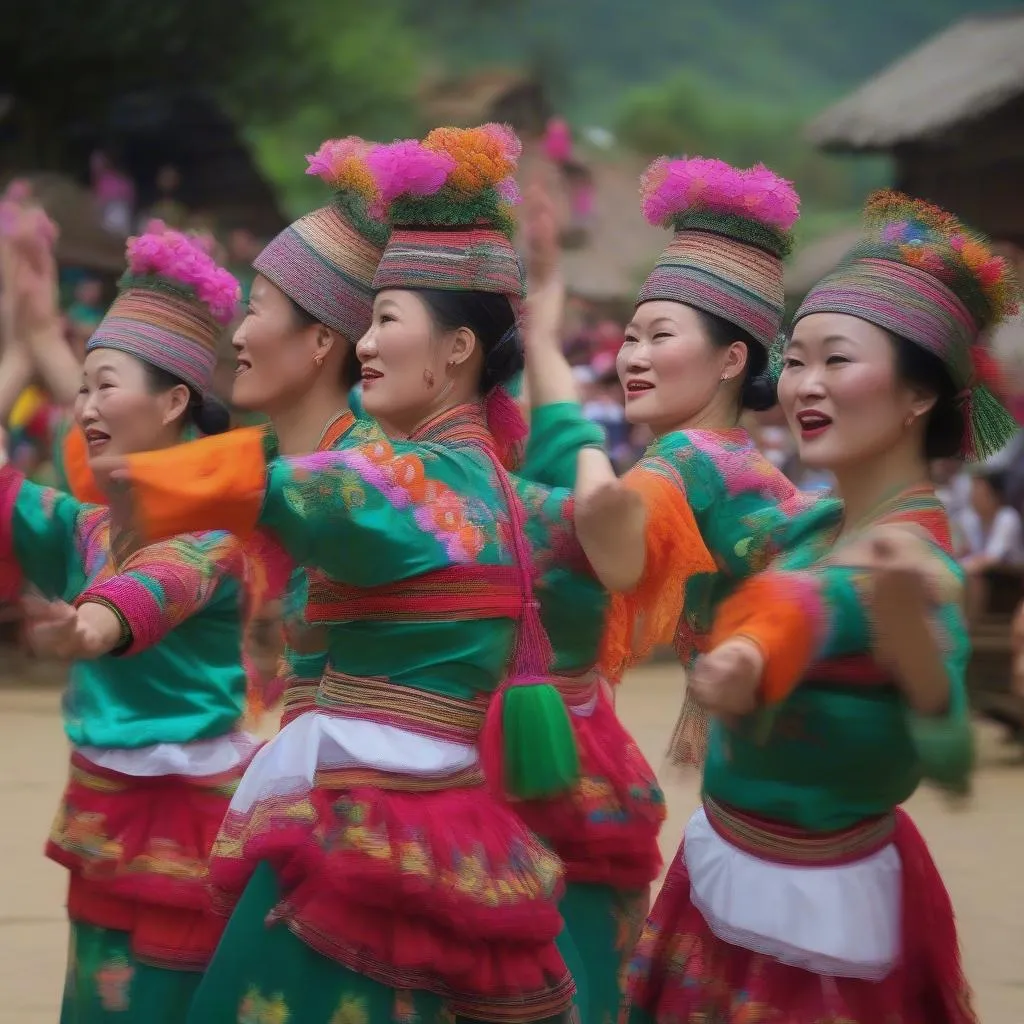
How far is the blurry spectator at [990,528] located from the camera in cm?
1013

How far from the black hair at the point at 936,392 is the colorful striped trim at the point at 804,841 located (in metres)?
0.61

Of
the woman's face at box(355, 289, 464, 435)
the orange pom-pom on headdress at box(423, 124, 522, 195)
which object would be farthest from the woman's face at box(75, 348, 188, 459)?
the orange pom-pom on headdress at box(423, 124, 522, 195)

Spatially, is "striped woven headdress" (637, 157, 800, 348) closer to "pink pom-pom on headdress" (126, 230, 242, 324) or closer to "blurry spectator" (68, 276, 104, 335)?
"pink pom-pom on headdress" (126, 230, 242, 324)

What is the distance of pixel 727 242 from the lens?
11.8 feet

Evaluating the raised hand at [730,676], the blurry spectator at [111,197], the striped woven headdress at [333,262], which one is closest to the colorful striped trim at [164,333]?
the striped woven headdress at [333,262]

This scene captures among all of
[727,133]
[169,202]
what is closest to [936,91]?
[169,202]

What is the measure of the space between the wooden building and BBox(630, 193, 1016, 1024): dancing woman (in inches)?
505

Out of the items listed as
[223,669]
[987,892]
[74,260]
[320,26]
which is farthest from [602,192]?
[223,669]

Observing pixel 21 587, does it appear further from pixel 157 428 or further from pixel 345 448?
pixel 345 448

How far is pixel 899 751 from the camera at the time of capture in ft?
9.37

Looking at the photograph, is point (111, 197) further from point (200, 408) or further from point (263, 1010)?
point (263, 1010)

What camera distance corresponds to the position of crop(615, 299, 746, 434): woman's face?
357cm

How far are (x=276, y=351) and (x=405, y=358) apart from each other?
0.70 meters

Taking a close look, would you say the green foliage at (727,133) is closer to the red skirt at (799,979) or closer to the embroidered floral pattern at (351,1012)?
the red skirt at (799,979)
